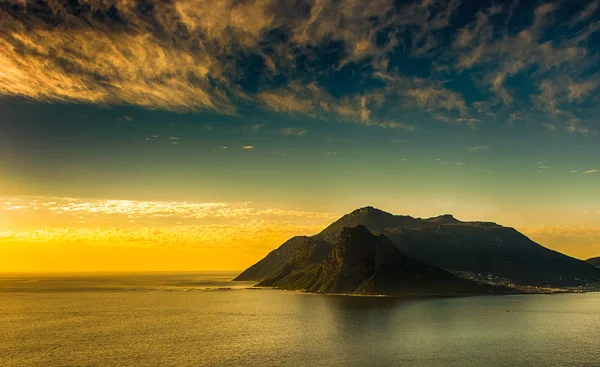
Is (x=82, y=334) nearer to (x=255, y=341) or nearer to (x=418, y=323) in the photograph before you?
(x=255, y=341)

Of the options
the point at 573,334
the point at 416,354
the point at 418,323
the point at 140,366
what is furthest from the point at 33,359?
the point at 573,334

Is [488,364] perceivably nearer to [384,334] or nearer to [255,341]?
[384,334]

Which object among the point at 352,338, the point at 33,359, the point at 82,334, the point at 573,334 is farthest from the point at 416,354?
the point at 82,334

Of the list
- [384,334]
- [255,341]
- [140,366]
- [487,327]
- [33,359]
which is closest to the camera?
[140,366]

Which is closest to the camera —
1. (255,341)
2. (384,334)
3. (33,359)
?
(33,359)

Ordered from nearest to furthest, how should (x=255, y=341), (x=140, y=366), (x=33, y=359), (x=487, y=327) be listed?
(x=140, y=366) → (x=33, y=359) → (x=255, y=341) → (x=487, y=327)

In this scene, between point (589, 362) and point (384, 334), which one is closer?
point (589, 362)

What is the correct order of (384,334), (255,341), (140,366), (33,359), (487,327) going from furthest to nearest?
(487,327) → (384,334) → (255,341) → (33,359) → (140,366)

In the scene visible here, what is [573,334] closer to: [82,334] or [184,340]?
[184,340]

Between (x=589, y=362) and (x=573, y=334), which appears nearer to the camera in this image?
(x=589, y=362)
